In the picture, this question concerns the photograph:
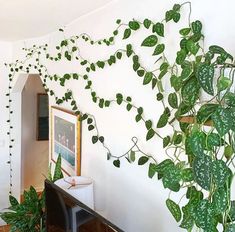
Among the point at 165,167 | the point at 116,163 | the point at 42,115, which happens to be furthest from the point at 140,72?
the point at 42,115

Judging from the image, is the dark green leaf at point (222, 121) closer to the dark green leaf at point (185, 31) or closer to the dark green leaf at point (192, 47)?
the dark green leaf at point (192, 47)

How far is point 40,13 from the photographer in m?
1.98

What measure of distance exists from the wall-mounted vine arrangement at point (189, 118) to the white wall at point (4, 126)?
1.74 metres

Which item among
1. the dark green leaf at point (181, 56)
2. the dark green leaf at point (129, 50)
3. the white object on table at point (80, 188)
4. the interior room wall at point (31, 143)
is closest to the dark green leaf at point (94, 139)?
the white object on table at point (80, 188)

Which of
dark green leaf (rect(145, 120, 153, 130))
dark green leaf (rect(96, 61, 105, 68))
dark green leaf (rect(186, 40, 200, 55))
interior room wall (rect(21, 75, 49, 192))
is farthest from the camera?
interior room wall (rect(21, 75, 49, 192))

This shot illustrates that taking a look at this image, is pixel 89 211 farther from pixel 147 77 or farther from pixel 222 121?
pixel 222 121

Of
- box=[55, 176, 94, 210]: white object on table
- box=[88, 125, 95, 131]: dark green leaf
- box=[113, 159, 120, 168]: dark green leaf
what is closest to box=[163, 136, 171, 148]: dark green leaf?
box=[113, 159, 120, 168]: dark green leaf

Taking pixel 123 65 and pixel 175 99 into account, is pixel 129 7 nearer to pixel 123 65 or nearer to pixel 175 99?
pixel 123 65

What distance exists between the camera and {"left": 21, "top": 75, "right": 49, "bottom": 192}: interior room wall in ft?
15.1

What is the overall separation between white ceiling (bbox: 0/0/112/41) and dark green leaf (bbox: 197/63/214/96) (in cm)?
109

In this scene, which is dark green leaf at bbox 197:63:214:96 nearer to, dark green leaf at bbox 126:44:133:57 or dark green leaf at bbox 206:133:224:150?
dark green leaf at bbox 206:133:224:150

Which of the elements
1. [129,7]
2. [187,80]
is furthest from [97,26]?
[187,80]

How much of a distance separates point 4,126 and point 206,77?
3.31m

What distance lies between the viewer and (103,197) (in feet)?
6.16
